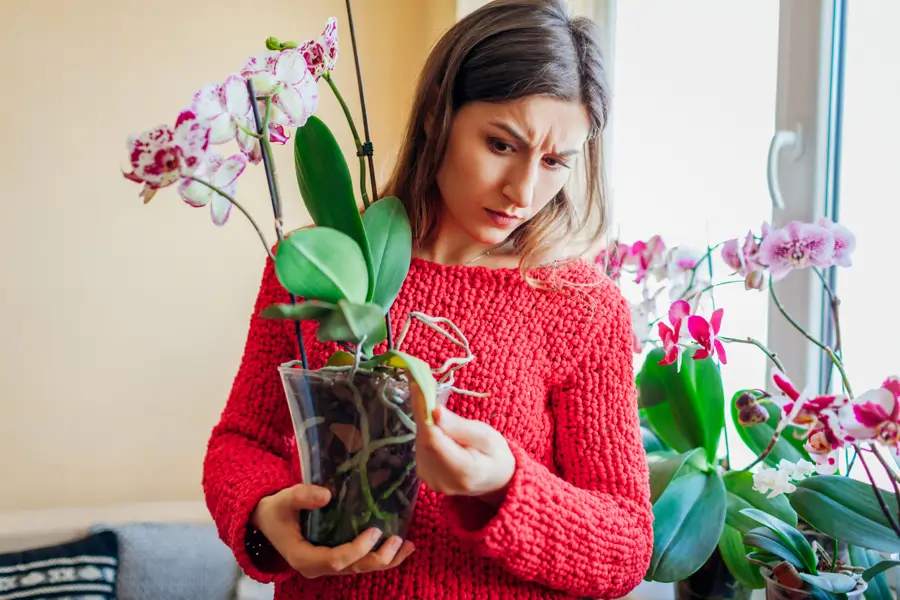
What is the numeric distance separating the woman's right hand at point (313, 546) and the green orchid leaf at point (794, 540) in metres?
0.45

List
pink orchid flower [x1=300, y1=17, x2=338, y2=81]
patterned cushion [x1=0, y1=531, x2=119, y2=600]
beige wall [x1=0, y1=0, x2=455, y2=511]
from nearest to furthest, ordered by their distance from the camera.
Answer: pink orchid flower [x1=300, y1=17, x2=338, y2=81] < patterned cushion [x1=0, y1=531, x2=119, y2=600] < beige wall [x1=0, y1=0, x2=455, y2=511]

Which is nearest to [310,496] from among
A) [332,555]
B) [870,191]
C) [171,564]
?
[332,555]

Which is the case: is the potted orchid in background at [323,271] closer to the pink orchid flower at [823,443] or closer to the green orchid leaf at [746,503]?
the pink orchid flower at [823,443]

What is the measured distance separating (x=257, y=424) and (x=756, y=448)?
25.2 inches

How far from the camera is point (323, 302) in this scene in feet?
1.53

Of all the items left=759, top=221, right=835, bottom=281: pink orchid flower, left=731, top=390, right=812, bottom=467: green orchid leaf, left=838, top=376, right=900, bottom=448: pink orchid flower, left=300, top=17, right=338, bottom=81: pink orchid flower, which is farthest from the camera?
left=731, top=390, right=812, bottom=467: green orchid leaf

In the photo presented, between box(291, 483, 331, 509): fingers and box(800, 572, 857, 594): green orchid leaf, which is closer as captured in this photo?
box(291, 483, 331, 509): fingers

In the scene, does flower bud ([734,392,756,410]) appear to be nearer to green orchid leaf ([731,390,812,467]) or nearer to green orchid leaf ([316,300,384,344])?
green orchid leaf ([731,390,812,467])

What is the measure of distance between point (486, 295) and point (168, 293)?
1.46 metres

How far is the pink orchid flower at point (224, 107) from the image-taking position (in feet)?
1.52

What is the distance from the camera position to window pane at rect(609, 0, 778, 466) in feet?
4.27

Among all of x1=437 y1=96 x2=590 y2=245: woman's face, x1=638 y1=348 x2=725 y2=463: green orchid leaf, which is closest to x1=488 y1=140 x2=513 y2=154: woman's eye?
x1=437 y1=96 x2=590 y2=245: woman's face

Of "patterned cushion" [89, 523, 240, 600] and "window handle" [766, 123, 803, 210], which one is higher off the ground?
"window handle" [766, 123, 803, 210]

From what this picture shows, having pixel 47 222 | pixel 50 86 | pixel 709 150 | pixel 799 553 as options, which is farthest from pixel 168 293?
pixel 799 553
